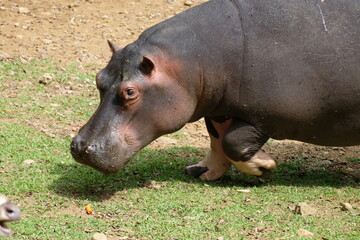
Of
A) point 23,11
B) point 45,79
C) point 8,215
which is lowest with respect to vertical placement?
point 23,11

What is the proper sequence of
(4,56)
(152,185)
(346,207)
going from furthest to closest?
(4,56), (152,185), (346,207)

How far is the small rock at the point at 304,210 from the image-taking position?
532 cm

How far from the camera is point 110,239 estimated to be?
4.78m

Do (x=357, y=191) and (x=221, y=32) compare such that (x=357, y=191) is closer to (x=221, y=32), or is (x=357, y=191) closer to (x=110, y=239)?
(x=221, y=32)

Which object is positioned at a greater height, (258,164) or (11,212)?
(11,212)

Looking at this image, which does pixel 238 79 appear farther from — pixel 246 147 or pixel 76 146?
pixel 76 146

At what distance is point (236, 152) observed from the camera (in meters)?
5.76

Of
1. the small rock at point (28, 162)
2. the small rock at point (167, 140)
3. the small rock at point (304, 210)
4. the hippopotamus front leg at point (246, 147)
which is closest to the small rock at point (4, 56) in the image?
the small rock at point (167, 140)

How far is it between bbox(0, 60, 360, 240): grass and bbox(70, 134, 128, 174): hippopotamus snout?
31 cm

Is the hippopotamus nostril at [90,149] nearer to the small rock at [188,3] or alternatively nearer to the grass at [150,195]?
the grass at [150,195]

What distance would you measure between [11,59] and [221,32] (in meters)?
4.17

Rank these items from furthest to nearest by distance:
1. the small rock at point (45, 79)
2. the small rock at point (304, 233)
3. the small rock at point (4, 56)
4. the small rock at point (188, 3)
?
the small rock at point (188, 3), the small rock at point (4, 56), the small rock at point (45, 79), the small rock at point (304, 233)

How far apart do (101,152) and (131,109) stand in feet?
1.29

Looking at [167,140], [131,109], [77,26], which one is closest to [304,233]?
[131,109]
